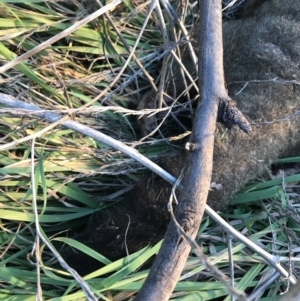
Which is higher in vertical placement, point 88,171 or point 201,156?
point 201,156

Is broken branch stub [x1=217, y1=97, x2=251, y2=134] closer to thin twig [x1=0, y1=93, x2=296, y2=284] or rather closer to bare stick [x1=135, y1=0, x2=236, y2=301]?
bare stick [x1=135, y1=0, x2=236, y2=301]

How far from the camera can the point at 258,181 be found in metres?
1.94

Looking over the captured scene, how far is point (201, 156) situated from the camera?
1.37 m

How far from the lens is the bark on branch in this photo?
50.0 inches

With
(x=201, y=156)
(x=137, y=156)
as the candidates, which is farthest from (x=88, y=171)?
(x=201, y=156)

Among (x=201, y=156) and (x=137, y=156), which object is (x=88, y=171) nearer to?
(x=137, y=156)

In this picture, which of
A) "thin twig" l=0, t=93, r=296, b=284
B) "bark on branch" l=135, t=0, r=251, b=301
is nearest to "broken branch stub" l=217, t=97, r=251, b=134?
"bark on branch" l=135, t=0, r=251, b=301

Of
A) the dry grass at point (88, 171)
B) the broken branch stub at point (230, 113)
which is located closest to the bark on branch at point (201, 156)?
the broken branch stub at point (230, 113)

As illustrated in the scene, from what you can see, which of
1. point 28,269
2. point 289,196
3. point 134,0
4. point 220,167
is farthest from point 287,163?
point 28,269

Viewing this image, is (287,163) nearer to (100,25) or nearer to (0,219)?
(100,25)

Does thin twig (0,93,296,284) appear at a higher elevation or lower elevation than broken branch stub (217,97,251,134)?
lower

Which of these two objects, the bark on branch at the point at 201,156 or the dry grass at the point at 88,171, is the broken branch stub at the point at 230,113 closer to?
the bark on branch at the point at 201,156

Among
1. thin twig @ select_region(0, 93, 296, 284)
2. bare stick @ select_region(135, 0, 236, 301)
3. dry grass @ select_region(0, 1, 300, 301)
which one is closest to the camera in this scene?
bare stick @ select_region(135, 0, 236, 301)

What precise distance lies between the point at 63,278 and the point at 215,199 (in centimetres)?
60
